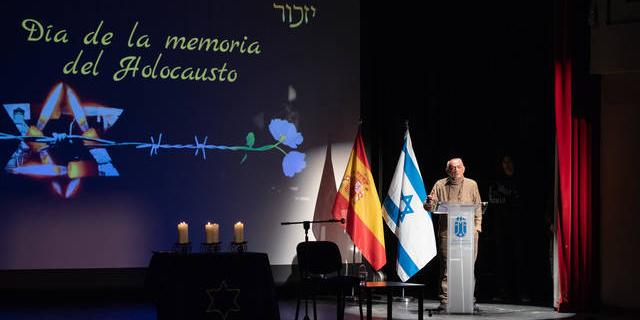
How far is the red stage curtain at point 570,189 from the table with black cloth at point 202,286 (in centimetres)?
407

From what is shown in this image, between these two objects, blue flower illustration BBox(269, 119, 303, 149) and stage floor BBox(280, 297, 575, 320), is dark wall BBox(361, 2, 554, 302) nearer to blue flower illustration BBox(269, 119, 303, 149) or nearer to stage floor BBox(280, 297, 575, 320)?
stage floor BBox(280, 297, 575, 320)

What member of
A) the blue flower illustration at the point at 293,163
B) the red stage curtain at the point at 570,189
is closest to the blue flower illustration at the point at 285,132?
the blue flower illustration at the point at 293,163

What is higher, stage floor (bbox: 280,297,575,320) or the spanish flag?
the spanish flag

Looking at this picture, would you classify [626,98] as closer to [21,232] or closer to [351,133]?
[351,133]

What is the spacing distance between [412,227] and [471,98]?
157 cm

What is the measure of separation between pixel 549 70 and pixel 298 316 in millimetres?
3625

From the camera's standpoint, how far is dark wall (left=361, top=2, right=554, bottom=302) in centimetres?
920

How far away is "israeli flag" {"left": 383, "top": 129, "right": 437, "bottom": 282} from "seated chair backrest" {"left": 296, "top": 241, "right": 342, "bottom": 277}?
1518 mm

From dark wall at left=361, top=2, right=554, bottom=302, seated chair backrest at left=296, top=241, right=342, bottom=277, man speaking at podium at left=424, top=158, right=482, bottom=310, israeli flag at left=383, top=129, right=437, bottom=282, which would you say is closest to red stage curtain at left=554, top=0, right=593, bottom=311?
dark wall at left=361, top=2, right=554, bottom=302

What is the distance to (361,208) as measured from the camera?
31.0 feet

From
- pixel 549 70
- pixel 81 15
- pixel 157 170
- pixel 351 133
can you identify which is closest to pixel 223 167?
pixel 157 170

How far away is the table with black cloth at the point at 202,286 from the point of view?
18.0ft

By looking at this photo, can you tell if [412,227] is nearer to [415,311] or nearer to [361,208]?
[361,208]

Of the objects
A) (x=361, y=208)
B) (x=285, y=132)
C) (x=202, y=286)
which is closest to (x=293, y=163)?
(x=285, y=132)
